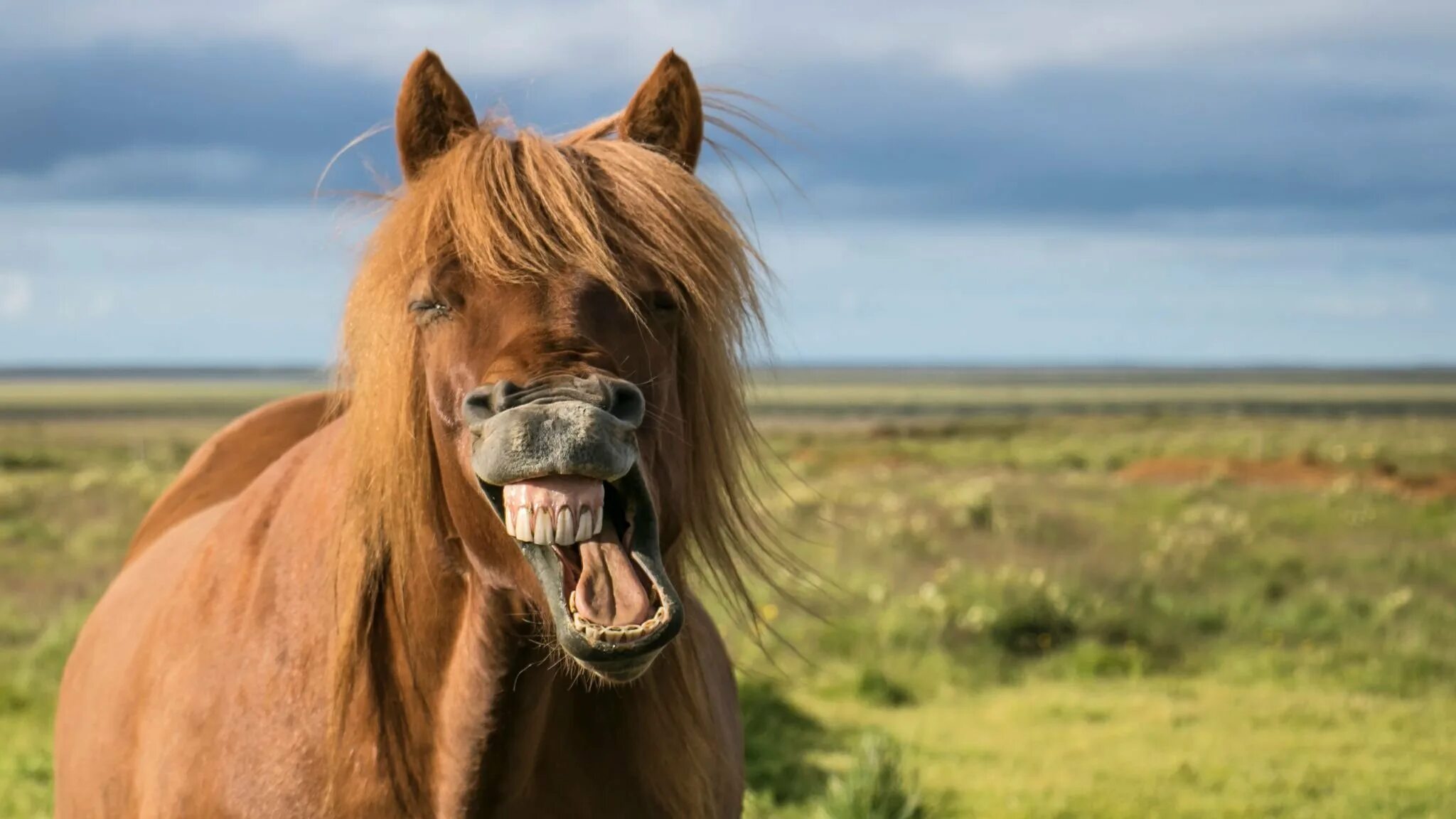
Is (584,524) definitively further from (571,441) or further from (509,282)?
(509,282)

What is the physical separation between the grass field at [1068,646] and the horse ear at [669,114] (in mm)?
551

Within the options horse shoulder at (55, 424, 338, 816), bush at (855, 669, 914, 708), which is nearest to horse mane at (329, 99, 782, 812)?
horse shoulder at (55, 424, 338, 816)

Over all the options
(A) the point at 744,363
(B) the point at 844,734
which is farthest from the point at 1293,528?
(A) the point at 744,363

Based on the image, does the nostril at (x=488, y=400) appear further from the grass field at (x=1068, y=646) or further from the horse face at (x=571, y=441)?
the grass field at (x=1068, y=646)

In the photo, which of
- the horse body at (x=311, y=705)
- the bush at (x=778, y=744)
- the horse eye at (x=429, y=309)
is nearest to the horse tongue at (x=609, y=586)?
the horse body at (x=311, y=705)

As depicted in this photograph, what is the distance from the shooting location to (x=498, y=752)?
227cm

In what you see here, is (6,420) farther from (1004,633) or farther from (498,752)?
(498,752)

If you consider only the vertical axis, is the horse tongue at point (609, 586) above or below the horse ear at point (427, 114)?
below

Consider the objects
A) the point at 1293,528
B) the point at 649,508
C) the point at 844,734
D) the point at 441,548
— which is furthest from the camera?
the point at 1293,528

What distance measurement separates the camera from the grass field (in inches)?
270

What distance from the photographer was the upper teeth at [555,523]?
185 cm

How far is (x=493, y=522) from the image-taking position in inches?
81.3

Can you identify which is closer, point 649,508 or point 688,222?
point 649,508

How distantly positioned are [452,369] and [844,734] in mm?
6233
